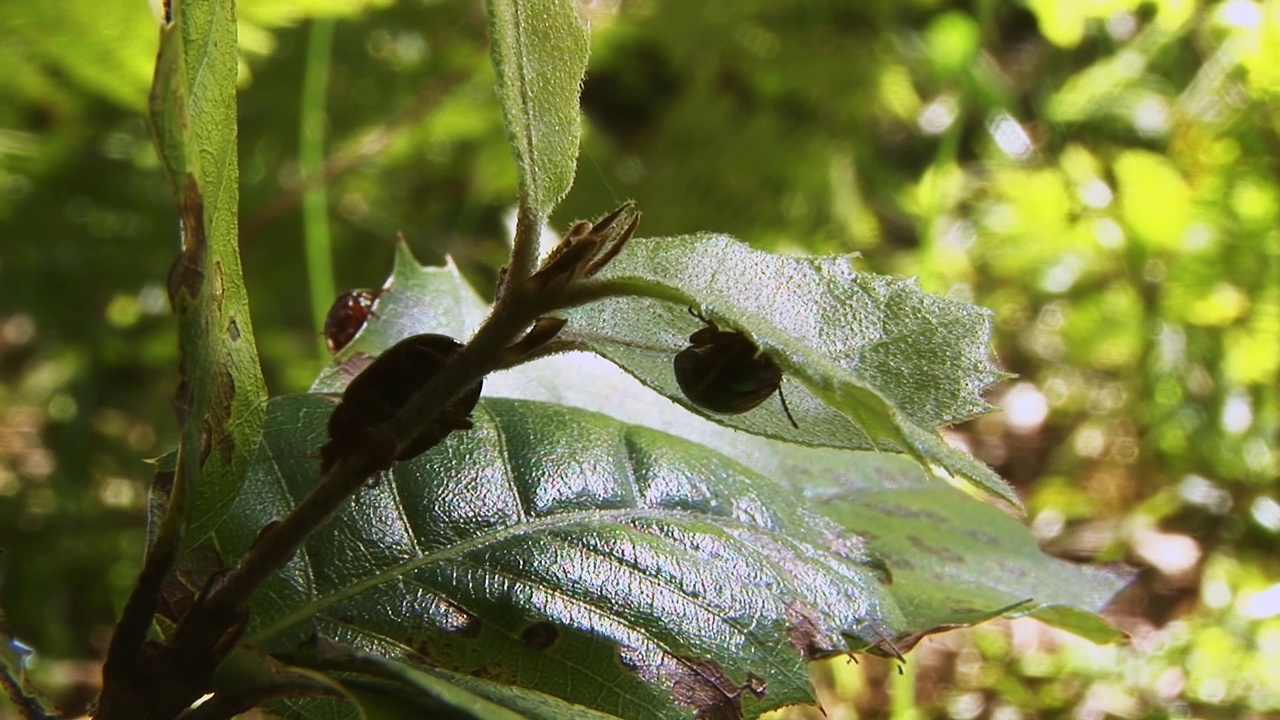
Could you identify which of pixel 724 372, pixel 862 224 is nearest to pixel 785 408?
pixel 724 372

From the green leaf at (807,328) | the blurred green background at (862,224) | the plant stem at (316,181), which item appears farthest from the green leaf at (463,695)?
the plant stem at (316,181)

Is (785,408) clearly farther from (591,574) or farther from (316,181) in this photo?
(316,181)

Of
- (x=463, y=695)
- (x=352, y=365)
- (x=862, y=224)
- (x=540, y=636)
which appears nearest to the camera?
(x=463, y=695)

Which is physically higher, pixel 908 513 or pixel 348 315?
pixel 348 315

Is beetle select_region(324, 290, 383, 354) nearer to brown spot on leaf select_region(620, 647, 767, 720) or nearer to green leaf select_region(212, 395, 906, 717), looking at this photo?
green leaf select_region(212, 395, 906, 717)

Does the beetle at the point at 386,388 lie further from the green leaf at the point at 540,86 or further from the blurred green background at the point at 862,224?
Result: the blurred green background at the point at 862,224

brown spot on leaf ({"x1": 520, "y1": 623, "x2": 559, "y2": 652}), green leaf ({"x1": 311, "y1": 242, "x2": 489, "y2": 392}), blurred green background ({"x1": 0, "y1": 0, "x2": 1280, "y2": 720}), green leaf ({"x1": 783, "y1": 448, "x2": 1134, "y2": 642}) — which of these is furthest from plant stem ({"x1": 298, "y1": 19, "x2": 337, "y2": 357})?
brown spot on leaf ({"x1": 520, "y1": 623, "x2": 559, "y2": 652})

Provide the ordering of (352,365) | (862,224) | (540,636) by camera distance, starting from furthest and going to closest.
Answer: (862,224) < (352,365) < (540,636)
